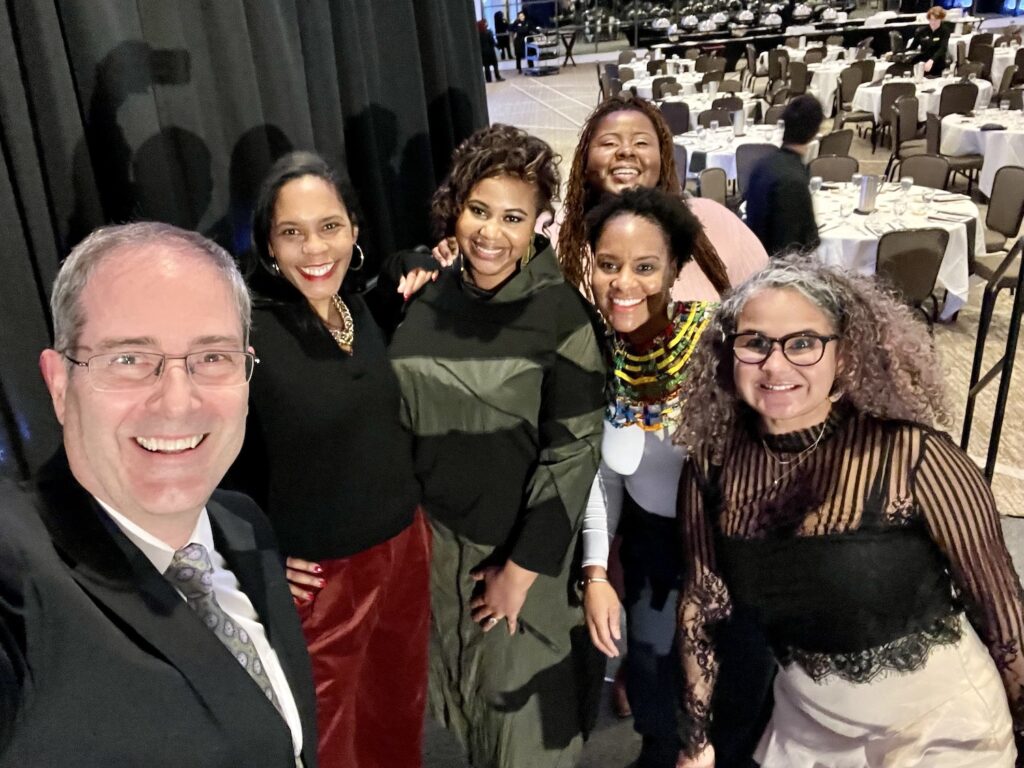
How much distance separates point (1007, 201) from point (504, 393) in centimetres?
482

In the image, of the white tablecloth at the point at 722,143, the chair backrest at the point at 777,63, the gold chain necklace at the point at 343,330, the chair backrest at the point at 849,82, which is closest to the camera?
the gold chain necklace at the point at 343,330

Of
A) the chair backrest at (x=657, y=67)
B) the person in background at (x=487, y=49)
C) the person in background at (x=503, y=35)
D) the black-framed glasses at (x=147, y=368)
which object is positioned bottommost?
the black-framed glasses at (x=147, y=368)

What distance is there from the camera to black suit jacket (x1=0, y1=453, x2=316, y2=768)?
0.77 meters

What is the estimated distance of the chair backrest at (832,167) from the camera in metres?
5.70

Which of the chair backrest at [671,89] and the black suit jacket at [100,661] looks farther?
the chair backrest at [671,89]

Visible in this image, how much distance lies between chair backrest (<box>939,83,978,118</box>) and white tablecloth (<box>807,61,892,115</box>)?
9.03 ft

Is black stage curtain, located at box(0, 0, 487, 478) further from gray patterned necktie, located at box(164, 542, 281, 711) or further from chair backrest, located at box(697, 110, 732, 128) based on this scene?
chair backrest, located at box(697, 110, 732, 128)

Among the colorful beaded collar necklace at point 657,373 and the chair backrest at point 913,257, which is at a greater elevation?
the colorful beaded collar necklace at point 657,373

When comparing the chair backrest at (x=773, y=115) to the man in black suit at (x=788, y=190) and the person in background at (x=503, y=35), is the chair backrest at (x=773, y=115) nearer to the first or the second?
the man in black suit at (x=788, y=190)

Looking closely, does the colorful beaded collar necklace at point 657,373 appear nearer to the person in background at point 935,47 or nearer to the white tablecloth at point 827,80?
the person in background at point 935,47

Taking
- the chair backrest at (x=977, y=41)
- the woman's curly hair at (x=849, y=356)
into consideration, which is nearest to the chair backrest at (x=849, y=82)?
the chair backrest at (x=977, y=41)

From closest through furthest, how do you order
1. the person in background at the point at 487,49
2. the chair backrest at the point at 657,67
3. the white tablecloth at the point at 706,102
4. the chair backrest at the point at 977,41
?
1. the white tablecloth at the point at 706,102
2. the chair backrest at the point at 977,41
3. the chair backrest at the point at 657,67
4. the person in background at the point at 487,49

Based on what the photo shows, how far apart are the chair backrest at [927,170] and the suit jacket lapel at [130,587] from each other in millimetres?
5930

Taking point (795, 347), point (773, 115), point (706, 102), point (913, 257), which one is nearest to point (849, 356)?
point (795, 347)
